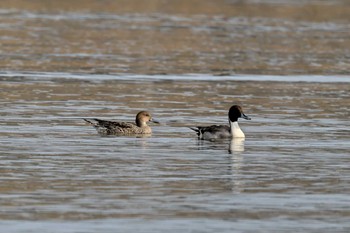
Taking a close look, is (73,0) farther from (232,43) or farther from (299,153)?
(299,153)

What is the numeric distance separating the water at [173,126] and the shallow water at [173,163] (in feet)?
0.09

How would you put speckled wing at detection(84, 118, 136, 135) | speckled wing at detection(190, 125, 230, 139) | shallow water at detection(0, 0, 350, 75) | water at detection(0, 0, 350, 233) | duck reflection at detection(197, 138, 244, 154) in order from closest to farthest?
water at detection(0, 0, 350, 233)
duck reflection at detection(197, 138, 244, 154)
speckled wing at detection(190, 125, 230, 139)
speckled wing at detection(84, 118, 136, 135)
shallow water at detection(0, 0, 350, 75)

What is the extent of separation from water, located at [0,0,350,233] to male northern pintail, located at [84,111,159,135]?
0.24 meters

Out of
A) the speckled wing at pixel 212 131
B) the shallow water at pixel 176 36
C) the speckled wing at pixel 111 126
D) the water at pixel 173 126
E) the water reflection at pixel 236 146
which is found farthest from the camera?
the shallow water at pixel 176 36

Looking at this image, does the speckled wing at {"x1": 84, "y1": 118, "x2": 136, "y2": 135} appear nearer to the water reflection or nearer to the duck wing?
the duck wing

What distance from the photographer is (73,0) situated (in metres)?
60.7

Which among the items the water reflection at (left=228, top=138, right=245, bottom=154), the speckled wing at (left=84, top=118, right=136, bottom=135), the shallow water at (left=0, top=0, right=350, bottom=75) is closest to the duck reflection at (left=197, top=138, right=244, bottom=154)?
the water reflection at (left=228, top=138, right=245, bottom=154)

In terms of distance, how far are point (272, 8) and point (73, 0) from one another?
979 cm

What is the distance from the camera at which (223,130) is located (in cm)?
2023

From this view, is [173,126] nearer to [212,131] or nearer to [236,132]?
[212,131]

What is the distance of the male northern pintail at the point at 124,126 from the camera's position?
2016 cm

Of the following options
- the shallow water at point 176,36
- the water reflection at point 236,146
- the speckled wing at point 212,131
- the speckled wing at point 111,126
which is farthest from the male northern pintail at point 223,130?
the shallow water at point 176,36

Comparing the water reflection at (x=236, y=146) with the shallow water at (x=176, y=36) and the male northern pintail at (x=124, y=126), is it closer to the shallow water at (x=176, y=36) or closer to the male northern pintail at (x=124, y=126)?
the male northern pintail at (x=124, y=126)

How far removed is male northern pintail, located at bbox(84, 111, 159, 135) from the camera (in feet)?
66.1
